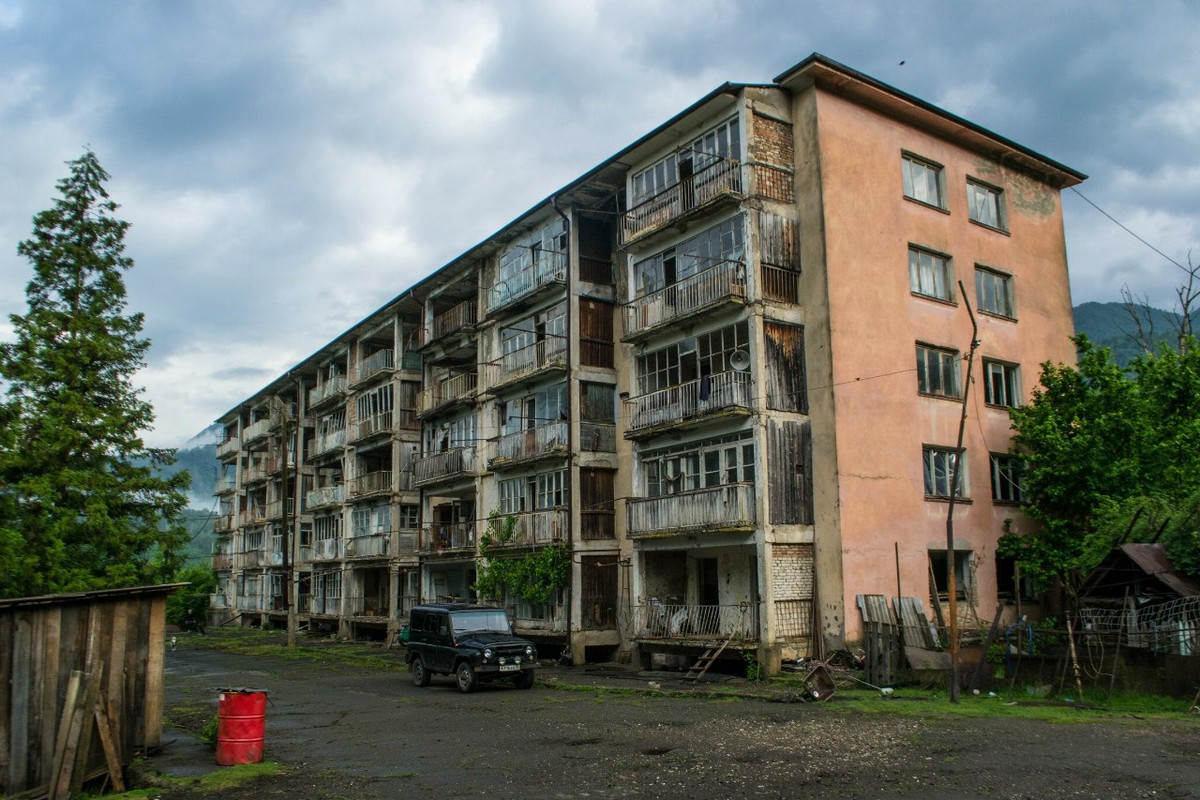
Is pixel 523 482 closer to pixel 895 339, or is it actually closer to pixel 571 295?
pixel 571 295

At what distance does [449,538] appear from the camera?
38.4 m

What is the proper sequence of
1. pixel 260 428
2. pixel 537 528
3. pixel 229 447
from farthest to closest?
pixel 229 447 < pixel 260 428 < pixel 537 528

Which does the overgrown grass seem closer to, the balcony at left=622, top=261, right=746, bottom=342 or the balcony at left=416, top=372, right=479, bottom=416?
the balcony at left=622, top=261, right=746, bottom=342

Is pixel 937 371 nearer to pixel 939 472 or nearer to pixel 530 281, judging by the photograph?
A: pixel 939 472

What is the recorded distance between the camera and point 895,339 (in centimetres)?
2688

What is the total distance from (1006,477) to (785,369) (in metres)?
8.82

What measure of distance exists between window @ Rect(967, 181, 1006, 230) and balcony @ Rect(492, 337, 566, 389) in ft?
46.1

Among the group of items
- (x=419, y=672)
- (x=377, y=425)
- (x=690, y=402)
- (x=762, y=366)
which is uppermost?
(x=377, y=425)

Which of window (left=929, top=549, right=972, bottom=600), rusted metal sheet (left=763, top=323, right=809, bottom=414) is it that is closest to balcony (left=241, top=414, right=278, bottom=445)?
rusted metal sheet (left=763, top=323, right=809, bottom=414)

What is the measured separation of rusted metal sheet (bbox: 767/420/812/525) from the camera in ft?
81.4

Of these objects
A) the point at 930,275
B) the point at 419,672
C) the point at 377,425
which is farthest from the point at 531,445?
the point at 377,425

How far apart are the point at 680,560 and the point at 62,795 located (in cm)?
2077

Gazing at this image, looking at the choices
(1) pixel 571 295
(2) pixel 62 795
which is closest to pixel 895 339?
(1) pixel 571 295

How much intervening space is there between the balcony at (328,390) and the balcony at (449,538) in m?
14.6
